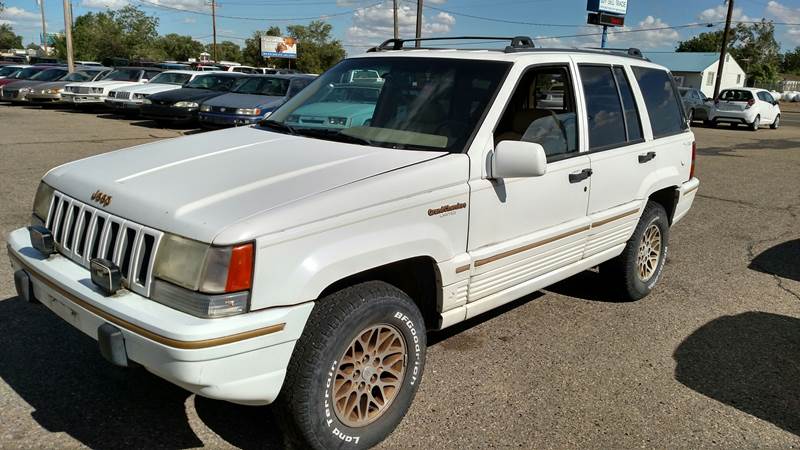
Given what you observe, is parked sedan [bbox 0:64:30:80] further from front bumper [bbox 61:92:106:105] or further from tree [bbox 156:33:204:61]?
tree [bbox 156:33:204:61]

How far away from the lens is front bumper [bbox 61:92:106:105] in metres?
20.1

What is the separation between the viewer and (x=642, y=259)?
5164mm

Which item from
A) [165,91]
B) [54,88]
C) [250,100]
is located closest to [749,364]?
[250,100]

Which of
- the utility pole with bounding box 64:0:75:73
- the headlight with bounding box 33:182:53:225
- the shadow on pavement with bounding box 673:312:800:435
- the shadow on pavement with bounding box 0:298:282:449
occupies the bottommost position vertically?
the shadow on pavement with bounding box 673:312:800:435

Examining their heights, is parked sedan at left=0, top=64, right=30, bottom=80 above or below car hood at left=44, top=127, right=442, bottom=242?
above

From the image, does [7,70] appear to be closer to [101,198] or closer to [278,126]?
[278,126]

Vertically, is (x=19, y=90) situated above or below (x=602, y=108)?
below

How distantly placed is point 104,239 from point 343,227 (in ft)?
3.44

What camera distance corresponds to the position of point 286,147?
349 cm

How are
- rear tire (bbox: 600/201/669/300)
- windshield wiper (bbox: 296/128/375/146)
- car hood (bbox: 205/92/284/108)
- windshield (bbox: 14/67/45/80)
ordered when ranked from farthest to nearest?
windshield (bbox: 14/67/45/80) → car hood (bbox: 205/92/284/108) → rear tire (bbox: 600/201/669/300) → windshield wiper (bbox: 296/128/375/146)

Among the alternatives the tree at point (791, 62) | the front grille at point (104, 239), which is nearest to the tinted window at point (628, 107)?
the front grille at point (104, 239)

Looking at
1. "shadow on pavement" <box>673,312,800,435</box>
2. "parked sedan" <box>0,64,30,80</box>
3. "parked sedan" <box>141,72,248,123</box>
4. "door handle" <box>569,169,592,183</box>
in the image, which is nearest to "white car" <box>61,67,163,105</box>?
"parked sedan" <box>141,72,248,123</box>

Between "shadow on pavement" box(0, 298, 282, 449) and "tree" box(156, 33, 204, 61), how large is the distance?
83994 mm

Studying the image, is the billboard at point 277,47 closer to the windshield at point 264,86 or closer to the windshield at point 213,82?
the windshield at point 213,82
